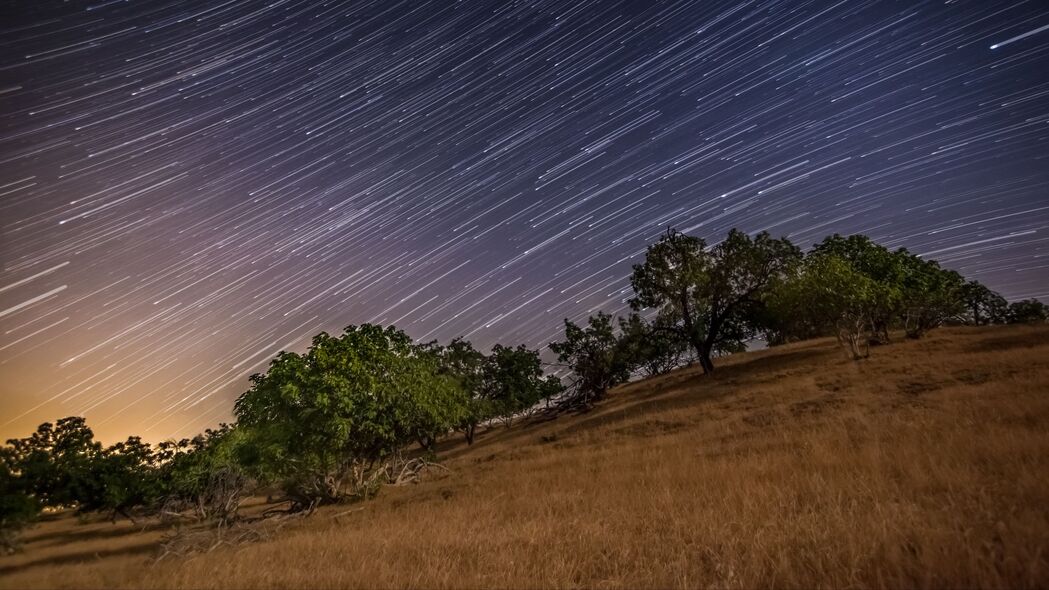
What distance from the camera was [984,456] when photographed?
21.7 feet

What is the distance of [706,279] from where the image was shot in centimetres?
3681

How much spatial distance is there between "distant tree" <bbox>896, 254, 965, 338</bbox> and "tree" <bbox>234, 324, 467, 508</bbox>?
39503 mm

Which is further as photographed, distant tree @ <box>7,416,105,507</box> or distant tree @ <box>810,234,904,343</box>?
distant tree @ <box>810,234,904,343</box>

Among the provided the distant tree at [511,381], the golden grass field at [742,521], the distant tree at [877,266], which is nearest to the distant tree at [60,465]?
the golden grass field at [742,521]

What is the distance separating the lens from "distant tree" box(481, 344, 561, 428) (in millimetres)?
52875

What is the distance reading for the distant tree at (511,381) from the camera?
5288 cm

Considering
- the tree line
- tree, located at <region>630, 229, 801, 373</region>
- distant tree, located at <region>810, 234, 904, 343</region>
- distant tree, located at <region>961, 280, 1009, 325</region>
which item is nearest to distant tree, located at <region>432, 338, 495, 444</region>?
the tree line

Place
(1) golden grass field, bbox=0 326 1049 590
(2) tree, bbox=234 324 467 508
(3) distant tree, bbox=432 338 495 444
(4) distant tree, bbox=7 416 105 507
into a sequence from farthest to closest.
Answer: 1. (3) distant tree, bbox=432 338 495 444
2. (4) distant tree, bbox=7 416 105 507
3. (2) tree, bbox=234 324 467 508
4. (1) golden grass field, bbox=0 326 1049 590

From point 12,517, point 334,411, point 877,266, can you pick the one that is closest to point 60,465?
point 12,517

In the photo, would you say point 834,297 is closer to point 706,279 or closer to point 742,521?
point 706,279

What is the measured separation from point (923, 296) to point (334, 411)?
156ft

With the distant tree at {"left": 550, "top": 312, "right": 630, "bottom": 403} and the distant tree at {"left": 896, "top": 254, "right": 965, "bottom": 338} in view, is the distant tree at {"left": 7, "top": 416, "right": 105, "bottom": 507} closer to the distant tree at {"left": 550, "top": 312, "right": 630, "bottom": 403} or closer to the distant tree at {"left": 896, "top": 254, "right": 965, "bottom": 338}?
the distant tree at {"left": 550, "top": 312, "right": 630, "bottom": 403}

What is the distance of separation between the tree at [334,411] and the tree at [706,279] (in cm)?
2520

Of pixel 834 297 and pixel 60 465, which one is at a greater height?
pixel 60 465
